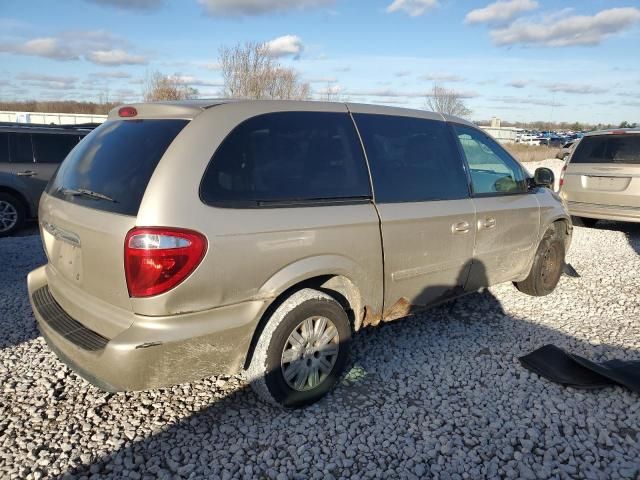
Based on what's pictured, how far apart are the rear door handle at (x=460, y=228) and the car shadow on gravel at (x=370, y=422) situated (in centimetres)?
98

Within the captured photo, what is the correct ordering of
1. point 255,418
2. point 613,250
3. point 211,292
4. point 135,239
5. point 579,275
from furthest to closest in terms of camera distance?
point 613,250
point 579,275
point 255,418
point 211,292
point 135,239

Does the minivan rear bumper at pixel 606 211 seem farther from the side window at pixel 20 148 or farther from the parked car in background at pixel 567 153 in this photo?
the side window at pixel 20 148

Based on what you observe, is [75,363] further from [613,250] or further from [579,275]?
[613,250]

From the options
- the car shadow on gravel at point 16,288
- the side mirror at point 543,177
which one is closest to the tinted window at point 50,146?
the car shadow on gravel at point 16,288

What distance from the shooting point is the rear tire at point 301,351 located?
2801 millimetres

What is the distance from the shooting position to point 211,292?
2471mm

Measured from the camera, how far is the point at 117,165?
8.78 ft

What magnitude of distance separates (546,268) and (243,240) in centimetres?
392

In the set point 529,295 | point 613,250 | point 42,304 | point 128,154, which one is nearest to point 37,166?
point 42,304

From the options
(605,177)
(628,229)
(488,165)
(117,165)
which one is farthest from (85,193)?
(628,229)

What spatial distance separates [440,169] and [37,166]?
7.29 meters

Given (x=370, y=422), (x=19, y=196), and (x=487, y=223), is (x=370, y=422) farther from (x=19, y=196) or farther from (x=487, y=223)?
(x=19, y=196)

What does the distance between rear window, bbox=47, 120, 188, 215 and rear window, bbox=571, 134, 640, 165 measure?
7865mm

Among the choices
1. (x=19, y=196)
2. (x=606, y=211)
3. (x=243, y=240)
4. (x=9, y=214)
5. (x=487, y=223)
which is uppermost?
(x=243, y=240)
